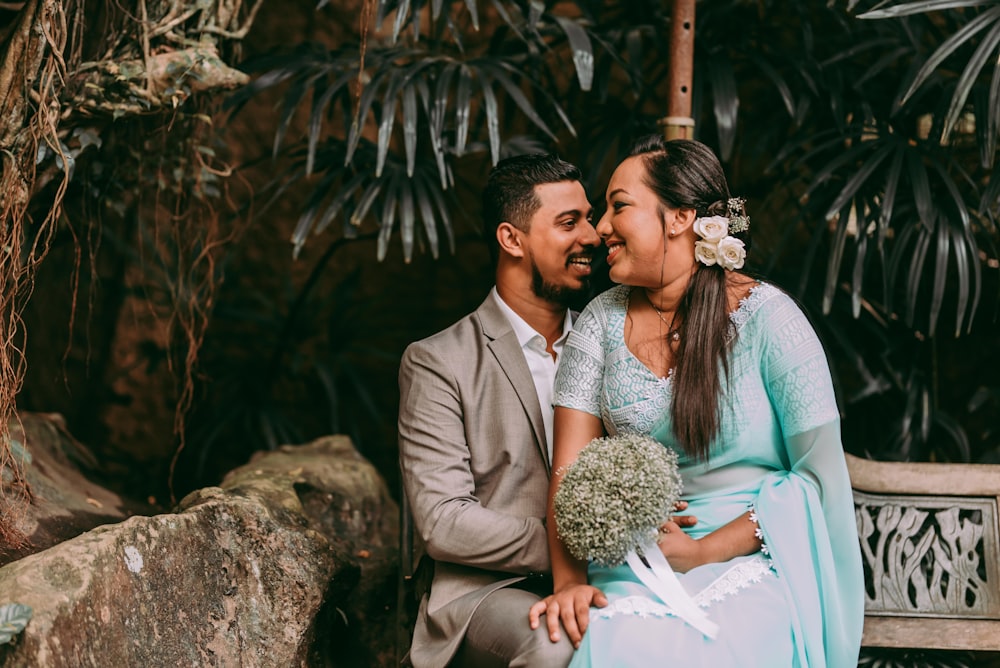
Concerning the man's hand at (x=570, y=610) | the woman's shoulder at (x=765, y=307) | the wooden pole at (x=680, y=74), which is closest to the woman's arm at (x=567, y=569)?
the man's hand at (x=570, y=610)

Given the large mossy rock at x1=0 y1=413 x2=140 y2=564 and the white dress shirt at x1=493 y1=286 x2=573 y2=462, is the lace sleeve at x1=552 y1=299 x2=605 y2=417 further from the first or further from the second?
the large mossy rock at x1=0 y1=413 x2=140 y2=564

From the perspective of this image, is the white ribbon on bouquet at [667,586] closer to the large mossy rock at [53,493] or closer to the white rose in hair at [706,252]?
the white rose in hair at [706,252]

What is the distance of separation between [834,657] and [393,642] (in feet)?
4.64

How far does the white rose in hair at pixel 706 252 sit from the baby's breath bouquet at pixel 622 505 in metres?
0.46

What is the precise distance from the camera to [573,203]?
9.50ft

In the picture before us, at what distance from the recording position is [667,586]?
2.23m

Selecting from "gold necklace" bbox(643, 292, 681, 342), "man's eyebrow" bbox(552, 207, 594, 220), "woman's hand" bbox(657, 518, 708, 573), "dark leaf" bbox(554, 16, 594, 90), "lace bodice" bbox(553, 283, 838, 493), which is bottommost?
"woman's hand" bbox(657, 518, 708, 573)

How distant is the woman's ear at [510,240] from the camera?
9.52ft

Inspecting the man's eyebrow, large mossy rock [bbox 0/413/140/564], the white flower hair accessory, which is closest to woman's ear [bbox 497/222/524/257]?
the man's eyebrow

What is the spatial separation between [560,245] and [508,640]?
1.08 m

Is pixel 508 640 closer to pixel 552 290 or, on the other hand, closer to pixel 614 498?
pixel 614 498

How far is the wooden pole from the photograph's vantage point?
291cm

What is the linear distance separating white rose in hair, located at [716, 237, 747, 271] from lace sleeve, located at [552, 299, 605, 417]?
34 centimetres

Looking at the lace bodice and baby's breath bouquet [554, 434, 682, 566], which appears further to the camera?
the lace bodice
